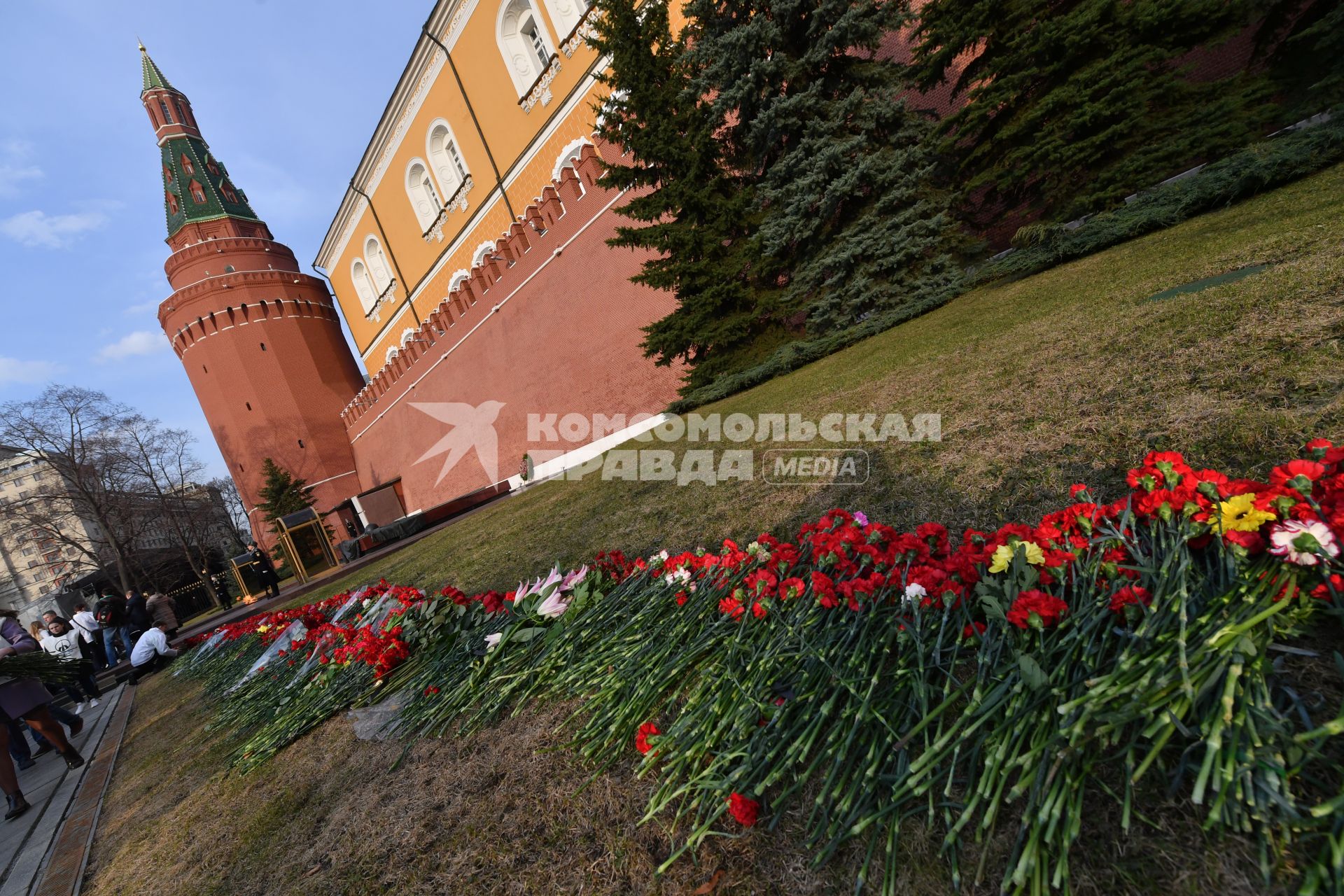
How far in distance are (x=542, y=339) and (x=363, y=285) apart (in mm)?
19567

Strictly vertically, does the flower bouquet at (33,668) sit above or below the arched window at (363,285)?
below

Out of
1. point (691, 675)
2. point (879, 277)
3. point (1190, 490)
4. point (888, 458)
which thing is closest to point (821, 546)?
point (691, 675)

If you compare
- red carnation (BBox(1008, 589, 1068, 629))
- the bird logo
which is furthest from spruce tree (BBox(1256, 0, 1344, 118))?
the bird logo

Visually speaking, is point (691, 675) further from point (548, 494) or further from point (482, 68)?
point (482, 68)

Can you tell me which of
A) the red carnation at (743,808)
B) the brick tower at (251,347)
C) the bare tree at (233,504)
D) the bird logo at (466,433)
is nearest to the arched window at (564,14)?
the bird logo at (466,433)

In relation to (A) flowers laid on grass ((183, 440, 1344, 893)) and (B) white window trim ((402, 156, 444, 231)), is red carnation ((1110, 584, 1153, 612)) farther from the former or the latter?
(B) white window trim ((402, 156, 444, 231))

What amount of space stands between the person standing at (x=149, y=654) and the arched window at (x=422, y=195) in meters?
17.2

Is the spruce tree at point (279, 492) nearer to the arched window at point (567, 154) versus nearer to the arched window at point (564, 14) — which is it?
the arched window at point (567, 154)

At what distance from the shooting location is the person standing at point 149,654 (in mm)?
7371

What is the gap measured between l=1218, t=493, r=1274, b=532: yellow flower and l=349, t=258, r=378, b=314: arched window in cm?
3000

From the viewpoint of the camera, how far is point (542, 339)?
12.5 metres

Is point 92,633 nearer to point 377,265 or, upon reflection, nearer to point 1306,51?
point 1306,51

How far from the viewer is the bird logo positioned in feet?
49.4

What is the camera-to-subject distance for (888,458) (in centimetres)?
308
